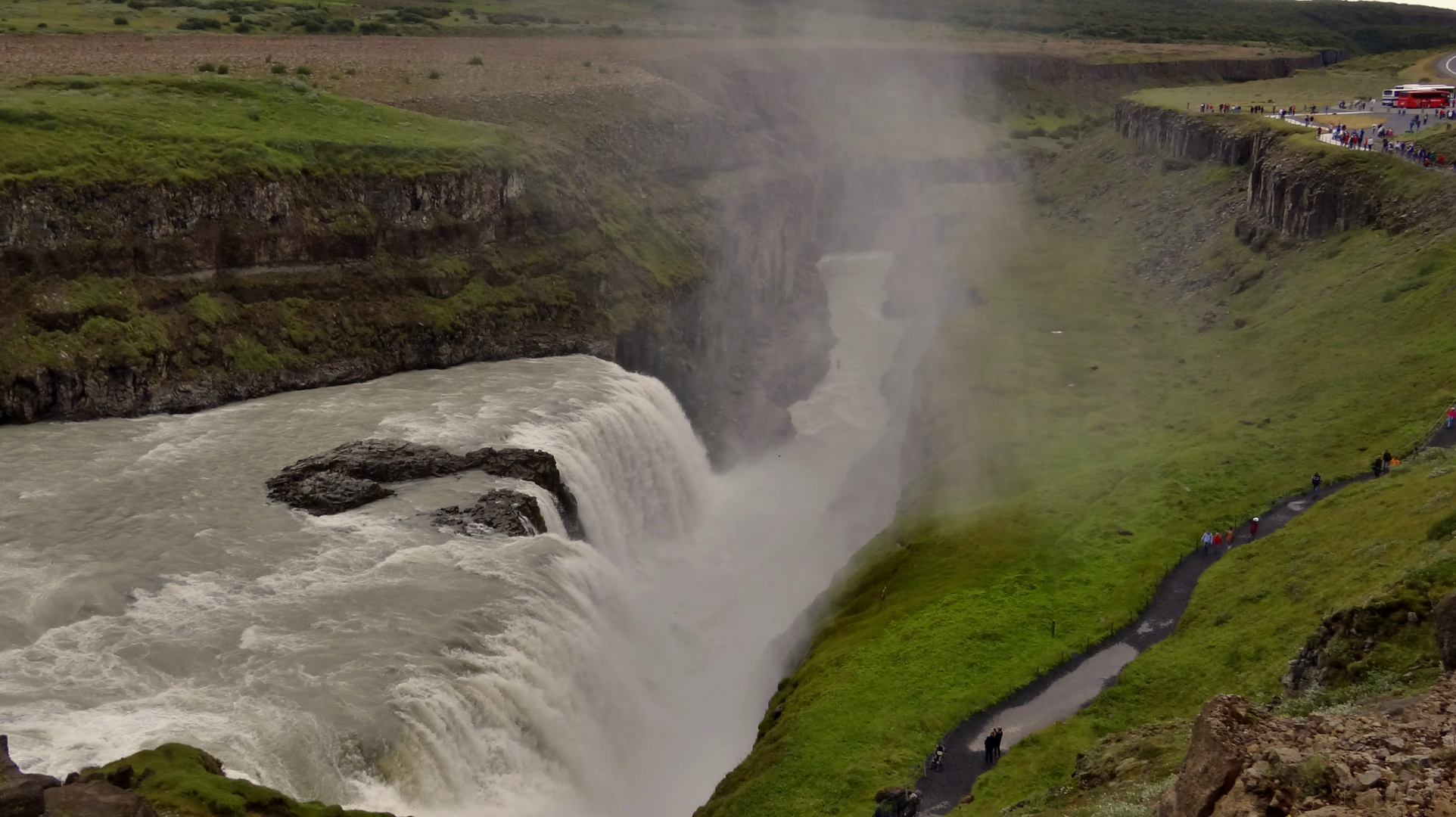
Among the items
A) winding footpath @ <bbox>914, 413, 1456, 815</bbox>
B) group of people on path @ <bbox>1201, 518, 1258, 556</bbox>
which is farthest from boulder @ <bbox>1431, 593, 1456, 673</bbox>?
group of people on path @ <bbox>1201, 518, 1258, 556</bbox>

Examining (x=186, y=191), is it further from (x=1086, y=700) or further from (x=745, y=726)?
(x=1086, y=700)

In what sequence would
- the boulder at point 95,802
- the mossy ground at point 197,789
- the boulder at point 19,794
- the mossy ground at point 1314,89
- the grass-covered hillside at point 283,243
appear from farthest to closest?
1. the mossy ground at point 1314,89
2. the grass-covered hillside at point 283,243
3. the mossy ground at point 197,789
4. the boulder at point 95,802
5. the boulder at point 19,794

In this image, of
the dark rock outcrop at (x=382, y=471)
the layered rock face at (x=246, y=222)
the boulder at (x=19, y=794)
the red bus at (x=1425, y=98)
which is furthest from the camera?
the red bus at (x=1425, y=98)

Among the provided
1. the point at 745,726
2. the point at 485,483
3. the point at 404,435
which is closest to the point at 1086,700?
the point at 745,726

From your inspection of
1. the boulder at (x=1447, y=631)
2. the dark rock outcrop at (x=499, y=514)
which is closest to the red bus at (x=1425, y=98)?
the dark rock outcrop at (x=499, y=514)

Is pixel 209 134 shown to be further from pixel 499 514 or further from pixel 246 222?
pixel 499 514

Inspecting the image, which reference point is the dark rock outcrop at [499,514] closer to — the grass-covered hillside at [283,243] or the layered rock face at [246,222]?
the grass-covered hillside at [283,243]
